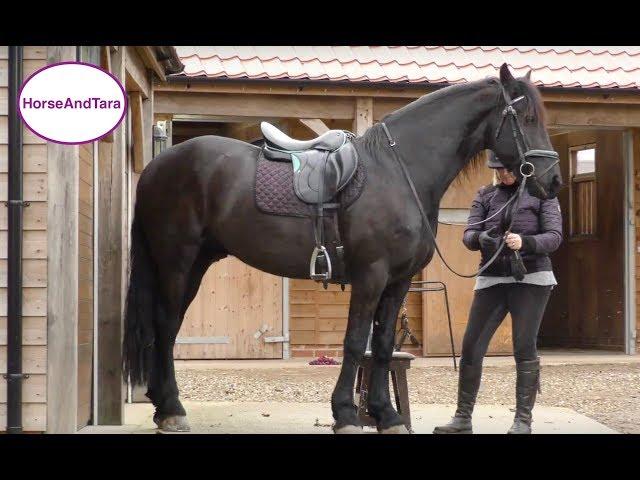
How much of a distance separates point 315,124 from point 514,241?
20.8 ft

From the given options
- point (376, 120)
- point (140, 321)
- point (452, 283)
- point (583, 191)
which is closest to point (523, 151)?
point (140, 321)

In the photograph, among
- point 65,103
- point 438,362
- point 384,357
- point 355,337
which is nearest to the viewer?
point 65,103

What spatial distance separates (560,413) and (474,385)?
160 cm

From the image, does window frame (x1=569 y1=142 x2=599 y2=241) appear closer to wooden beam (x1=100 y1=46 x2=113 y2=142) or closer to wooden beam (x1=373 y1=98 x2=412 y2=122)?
wooden beam (x1=373 y1=98 x2=412 y2=122)

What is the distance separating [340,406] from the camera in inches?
235

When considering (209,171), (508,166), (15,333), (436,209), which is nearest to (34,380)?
(15,333)

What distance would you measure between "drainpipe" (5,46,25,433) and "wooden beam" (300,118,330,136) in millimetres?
6728

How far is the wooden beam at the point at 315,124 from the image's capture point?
39.7 feet

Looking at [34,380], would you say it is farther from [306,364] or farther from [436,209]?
[306,364]

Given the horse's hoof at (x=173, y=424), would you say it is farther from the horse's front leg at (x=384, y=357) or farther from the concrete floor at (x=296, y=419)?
the horse's front leg at (x=384, y=357)

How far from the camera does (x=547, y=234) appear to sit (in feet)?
20.4

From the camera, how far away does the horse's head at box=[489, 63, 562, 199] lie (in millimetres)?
5945

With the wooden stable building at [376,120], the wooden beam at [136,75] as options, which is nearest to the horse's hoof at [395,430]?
the wooden beam at [136,75]

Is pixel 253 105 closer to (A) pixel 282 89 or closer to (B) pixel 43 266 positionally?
(A) pixel 282 89
